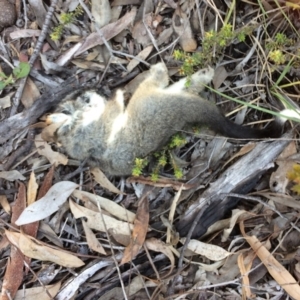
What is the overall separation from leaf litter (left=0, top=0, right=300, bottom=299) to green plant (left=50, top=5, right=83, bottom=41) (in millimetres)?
69

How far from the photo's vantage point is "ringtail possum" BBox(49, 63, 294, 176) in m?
3.00

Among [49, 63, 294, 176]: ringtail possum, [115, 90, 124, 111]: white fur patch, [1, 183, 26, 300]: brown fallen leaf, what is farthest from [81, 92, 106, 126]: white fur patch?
[1, 183, 26, 300]: brown fallen leaf

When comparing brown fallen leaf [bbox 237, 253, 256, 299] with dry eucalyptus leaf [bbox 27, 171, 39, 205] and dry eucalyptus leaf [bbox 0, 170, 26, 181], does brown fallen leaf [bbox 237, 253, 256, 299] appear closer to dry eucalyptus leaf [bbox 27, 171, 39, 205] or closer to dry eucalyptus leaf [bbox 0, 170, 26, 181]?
dry eucalyptus leaf [bbox 27, 171, 39, 205]

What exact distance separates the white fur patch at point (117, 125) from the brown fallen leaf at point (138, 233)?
0.50 meters

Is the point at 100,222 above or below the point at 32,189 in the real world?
below

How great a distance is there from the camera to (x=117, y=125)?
3184mm

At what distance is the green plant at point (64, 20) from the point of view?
3.25 meters

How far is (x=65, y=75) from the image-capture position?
3.42 m

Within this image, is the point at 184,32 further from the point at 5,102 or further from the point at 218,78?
the point at 5,102

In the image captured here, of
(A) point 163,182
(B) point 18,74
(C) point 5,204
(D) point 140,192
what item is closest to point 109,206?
(D) point 140,192

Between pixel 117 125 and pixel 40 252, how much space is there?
40.1 inches

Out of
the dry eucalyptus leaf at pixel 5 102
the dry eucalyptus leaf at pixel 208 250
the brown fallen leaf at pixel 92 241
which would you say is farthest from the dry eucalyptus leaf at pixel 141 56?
the dry eucalyptus leaf at pixel 208 250

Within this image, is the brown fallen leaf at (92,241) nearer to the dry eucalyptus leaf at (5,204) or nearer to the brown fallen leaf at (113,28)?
the dry eucalyptus leaf at (5,204)

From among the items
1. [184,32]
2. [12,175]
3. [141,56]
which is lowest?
[12,175]
